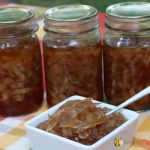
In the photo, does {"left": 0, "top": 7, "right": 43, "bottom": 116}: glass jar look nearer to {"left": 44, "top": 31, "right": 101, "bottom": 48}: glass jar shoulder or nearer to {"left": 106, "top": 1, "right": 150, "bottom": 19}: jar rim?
{"left": 44, "top": 31, "right": 101, "bottom": 48}: glass jar shoulder

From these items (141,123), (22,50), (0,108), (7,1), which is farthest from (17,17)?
(7,1)

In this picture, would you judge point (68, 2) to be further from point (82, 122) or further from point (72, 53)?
point (82, 122)

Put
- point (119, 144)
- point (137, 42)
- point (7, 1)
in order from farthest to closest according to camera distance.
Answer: point (7, 1)
point (137, 42)
point (119, 144)

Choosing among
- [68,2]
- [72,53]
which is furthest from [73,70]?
[68,2]

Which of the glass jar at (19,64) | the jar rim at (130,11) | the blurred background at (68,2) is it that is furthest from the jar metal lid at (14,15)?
the blurred background at (68,2)

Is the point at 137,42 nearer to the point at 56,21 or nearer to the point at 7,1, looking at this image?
the point at 56,21

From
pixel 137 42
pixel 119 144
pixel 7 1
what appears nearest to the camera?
pixel 119 144
